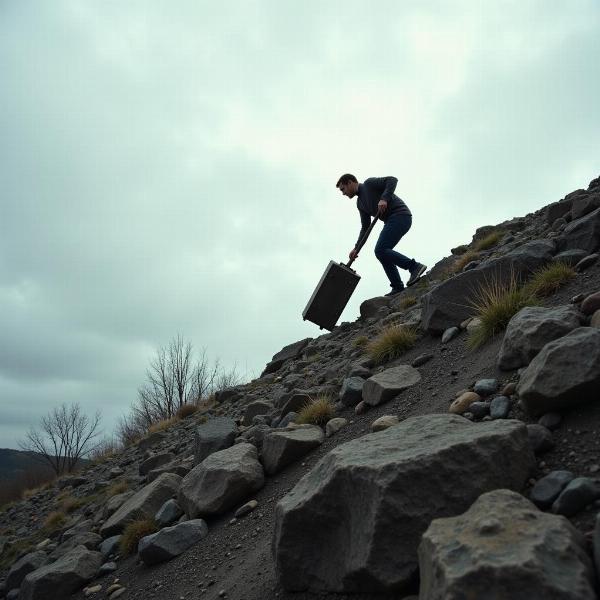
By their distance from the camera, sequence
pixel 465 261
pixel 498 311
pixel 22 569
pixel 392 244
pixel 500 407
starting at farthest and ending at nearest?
pixel 392 244
pixel 465 261
pixel 22 569
pixel 498 311
pixel 500 407

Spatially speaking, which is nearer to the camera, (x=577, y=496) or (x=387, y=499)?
(x=577, y=496)

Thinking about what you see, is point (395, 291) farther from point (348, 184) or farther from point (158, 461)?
point (158, 461)

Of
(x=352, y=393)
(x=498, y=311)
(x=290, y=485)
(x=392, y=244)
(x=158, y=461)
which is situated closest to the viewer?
(x=290, y=485)

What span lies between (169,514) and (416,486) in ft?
9.31

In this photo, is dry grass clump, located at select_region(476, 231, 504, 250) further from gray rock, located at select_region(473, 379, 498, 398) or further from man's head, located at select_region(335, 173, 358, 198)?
gray rock, located at select_region(473, 379, 498, 398)

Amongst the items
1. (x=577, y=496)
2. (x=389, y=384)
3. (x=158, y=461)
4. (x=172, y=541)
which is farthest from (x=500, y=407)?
(x=158, y=461)

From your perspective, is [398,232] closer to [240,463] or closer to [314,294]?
[314,294]

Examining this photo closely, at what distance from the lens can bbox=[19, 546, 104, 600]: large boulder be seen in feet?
12.3

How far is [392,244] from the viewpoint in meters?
7.26

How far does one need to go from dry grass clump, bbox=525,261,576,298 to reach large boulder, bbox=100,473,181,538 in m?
3.52

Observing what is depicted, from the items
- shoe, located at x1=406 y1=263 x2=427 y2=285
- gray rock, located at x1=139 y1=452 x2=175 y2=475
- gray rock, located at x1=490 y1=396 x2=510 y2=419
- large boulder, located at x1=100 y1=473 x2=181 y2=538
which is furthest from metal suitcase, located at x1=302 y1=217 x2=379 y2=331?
gray rock, located at x1=490 y1=396 x2=510 y2=419

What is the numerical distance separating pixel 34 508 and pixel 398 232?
27.7 feet

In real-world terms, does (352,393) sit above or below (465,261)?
below

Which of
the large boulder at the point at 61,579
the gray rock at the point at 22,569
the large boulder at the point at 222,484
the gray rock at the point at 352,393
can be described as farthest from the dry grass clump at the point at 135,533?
the gray rock at the point at 352,393
